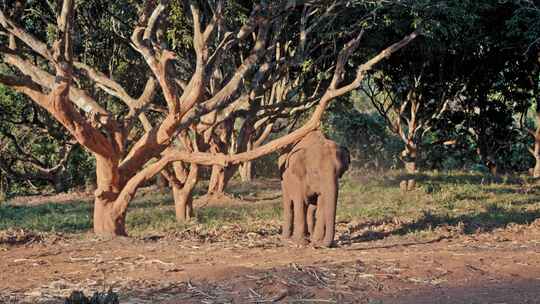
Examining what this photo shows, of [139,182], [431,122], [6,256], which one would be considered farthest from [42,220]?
[431,122]

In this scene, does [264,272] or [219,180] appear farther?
[219,180]

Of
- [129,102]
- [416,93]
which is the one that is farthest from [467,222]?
[416,93]

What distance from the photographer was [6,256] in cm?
1021

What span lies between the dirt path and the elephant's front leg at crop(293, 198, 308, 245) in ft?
1.15

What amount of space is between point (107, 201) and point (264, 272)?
14.6 feet

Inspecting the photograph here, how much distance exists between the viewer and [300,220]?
11648 mm

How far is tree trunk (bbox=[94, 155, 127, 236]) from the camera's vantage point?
12.0 m

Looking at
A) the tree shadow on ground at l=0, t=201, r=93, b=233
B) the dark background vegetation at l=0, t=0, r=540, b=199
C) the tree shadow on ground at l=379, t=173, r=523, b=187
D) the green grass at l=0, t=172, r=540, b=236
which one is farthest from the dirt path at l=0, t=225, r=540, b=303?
the tree shadow on ground at l=379, t=173, r=523, b=187

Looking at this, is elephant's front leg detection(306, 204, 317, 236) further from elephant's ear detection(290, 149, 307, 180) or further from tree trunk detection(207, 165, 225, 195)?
tree trunk detection(207, 165, 225, 195)

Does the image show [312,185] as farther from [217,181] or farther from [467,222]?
[217,181]

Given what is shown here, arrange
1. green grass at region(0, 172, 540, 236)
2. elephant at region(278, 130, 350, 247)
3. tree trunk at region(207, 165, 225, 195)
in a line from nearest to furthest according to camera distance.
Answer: elephant at region(278, 130, 350, 247) → green grass at region(0, 172, 540, 236) → tree trunk at region(207, 165, 225, 195)

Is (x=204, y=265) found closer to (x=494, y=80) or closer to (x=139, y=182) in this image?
(x=139, y=182)

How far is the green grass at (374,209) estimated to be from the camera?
1462 centimetres

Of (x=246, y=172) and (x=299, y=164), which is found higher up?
(x=299, y=164)
